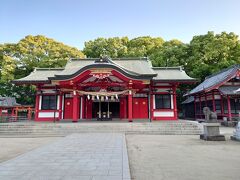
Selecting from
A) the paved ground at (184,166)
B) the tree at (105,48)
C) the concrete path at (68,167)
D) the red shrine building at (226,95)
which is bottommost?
the paved ground at (184,166)

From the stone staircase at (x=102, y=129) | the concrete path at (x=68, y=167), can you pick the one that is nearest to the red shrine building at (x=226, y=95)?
the stone staircase at (x=102, y=129)

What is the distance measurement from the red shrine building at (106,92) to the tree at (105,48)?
13.3 m

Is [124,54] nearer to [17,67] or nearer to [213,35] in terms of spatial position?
[213,35]

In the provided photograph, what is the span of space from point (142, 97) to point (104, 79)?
4.44m

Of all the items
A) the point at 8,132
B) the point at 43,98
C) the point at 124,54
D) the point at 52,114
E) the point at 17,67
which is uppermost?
the point at 124,54

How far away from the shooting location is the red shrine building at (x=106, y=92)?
1517cm

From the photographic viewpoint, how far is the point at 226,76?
61.5 ft

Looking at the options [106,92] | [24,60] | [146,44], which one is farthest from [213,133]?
[146,44]

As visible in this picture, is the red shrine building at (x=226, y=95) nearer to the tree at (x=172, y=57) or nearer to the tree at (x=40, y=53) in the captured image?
the tree at (x=172, y=57)

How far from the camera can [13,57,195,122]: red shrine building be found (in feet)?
49.8

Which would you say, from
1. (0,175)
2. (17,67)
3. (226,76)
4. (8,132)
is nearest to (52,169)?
(0,175)

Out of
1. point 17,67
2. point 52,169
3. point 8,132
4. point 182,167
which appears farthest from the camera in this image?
point 17,67

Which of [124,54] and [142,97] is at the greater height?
[124,54]

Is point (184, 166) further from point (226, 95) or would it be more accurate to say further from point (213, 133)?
point (226, 95)
